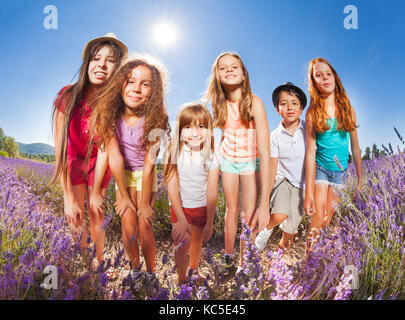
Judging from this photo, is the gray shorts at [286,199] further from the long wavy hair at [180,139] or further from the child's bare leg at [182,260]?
the child's bare leg at [182,260]

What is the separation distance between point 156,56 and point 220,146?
0.77m

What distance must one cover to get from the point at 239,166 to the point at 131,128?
801 mm

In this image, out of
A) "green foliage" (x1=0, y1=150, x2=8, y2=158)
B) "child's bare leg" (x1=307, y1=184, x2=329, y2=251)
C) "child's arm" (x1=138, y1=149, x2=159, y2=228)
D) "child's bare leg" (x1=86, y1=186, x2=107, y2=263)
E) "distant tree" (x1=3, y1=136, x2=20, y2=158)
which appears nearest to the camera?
"child's arm" (x1=138, y1=149, x2=159, y2=228)

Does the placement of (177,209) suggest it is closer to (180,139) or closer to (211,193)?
(211,193)

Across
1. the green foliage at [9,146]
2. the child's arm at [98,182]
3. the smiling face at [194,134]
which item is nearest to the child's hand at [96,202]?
the child's arm at [98,182]

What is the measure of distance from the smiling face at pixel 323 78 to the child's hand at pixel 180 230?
141 cm

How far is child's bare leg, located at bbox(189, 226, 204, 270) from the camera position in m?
1.90

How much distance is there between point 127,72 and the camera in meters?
1.83

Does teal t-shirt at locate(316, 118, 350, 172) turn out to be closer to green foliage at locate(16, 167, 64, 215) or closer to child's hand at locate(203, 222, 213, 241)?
child's hand at locate(203, 222, 213, 241)

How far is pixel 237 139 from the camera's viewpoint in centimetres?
189

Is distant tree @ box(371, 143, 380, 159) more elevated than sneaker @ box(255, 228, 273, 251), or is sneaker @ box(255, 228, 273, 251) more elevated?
distant tree @ box(371, 143, 380, 159)

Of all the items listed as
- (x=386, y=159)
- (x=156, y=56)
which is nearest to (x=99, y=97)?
(x=156, y=56)

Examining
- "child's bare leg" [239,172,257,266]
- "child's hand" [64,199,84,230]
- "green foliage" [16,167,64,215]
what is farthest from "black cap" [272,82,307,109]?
"green foliage" [16,167,64,215]
